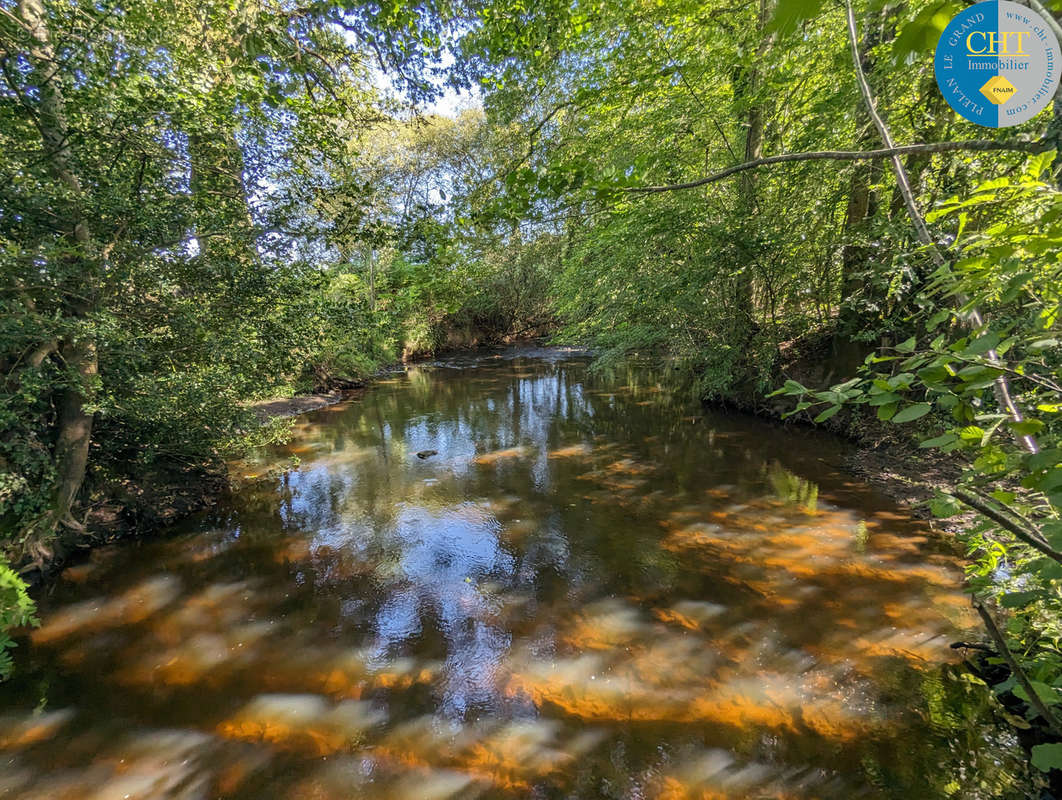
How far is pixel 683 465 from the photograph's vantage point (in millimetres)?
7594

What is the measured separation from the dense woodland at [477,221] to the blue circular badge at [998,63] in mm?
153

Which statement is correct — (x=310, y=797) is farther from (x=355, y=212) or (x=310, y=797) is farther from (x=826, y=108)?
(x=826, y=108)

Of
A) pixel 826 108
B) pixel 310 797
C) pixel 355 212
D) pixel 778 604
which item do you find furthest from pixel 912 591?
pixel 355 212

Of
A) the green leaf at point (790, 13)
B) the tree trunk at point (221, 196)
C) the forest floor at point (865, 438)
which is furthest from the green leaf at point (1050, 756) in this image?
the tree trunk at point (221, 196)

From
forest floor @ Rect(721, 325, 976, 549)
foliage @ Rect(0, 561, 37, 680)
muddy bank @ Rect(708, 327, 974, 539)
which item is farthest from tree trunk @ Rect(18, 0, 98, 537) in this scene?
muddy bank @ Rect(708, 327, 974, 539)

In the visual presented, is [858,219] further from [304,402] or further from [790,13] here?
[304,402]

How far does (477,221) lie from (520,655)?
3.32m

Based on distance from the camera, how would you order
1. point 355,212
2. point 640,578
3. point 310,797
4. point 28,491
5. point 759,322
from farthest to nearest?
point 759,322
point 355,212
point 640,578
point 28,491
point 310,797

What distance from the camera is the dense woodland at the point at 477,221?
142 centimetres

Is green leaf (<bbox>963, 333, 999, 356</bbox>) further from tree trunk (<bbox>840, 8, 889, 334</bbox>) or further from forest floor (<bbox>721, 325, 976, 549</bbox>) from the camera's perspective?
tree trunk (<bbox>840, 8, 889, 334</bbox>)

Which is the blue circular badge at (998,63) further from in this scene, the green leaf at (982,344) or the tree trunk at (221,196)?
the tree trunk at (221,196)

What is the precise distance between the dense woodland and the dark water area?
71cm

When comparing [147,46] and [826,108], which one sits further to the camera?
[826,108]

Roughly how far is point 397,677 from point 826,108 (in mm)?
8558
